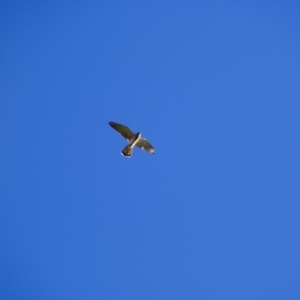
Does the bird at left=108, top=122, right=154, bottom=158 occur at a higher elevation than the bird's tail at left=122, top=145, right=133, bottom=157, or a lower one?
higher

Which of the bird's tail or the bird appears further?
the bird

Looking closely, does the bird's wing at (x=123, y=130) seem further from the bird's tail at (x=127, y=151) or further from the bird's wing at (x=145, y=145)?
the bird's tail at (x=127, y=151)

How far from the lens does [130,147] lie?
1154 cm

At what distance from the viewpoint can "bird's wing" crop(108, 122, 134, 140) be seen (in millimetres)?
12173

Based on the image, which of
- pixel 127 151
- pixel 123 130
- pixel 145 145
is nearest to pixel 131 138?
pixel 123 130

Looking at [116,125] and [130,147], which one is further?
[116,125]

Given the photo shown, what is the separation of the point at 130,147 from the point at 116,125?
1227 millimetres

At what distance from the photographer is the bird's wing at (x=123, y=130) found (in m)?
12.2

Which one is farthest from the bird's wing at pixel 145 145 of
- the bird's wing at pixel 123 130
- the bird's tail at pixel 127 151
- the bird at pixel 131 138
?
the bird's tail at pixel 127 151

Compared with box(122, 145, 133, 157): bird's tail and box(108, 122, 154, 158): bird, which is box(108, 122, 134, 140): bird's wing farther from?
box(122, 145, 133, 157): bird's tail

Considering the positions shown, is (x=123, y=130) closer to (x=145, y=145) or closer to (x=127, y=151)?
(x=145, y=145)

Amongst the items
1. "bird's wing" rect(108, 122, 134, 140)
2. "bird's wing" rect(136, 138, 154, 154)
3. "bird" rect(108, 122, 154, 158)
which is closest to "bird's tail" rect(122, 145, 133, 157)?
"bird" rect(108, 122, 154, 158)

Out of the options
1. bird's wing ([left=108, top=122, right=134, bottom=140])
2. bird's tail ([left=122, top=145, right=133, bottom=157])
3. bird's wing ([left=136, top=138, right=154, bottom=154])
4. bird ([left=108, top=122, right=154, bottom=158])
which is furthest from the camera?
bird's wing ([left=136, top=138, right=154, bottom=154])

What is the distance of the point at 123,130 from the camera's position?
1224 cm
